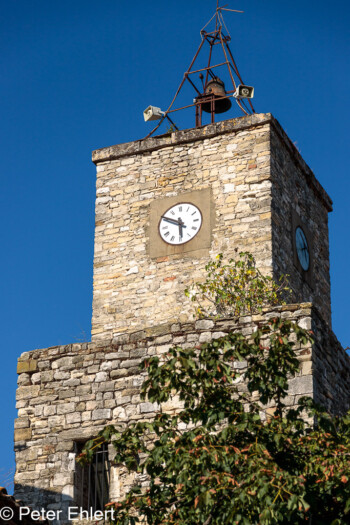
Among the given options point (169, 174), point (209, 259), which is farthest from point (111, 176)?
point (209, 259)

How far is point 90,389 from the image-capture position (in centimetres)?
1202

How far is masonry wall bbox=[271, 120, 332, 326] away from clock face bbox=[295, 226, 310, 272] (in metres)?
0.13

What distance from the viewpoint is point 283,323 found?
10.3 meters

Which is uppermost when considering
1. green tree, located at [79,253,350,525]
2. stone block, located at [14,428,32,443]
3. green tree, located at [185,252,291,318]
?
green tree, located at [185,252,291,318]

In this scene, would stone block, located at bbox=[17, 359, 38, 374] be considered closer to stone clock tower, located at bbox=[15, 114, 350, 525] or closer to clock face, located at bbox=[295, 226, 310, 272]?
stone clock tower, located at bbox=[15, 114, 350, 525]

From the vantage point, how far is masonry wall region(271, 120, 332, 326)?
1566 centimetres

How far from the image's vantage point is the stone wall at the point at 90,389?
11.6 m

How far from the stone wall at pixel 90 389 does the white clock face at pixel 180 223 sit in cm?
386

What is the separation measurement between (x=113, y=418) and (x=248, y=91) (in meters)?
6.87

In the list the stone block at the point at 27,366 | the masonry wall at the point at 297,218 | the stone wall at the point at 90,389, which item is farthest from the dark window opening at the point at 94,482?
the masonry wall at the point at 297,218

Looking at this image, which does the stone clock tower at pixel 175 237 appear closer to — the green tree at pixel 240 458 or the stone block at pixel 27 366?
the stone block at pixel 27 366

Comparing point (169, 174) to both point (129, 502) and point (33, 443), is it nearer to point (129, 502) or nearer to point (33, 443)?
point (33, 443)

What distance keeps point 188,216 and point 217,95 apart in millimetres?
2572

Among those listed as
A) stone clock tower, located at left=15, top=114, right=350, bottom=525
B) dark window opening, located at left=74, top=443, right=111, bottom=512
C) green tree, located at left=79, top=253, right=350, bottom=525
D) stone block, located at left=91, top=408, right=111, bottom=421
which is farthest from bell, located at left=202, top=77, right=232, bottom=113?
green tree, located at left=79, top=253, right=350, bottom=525
